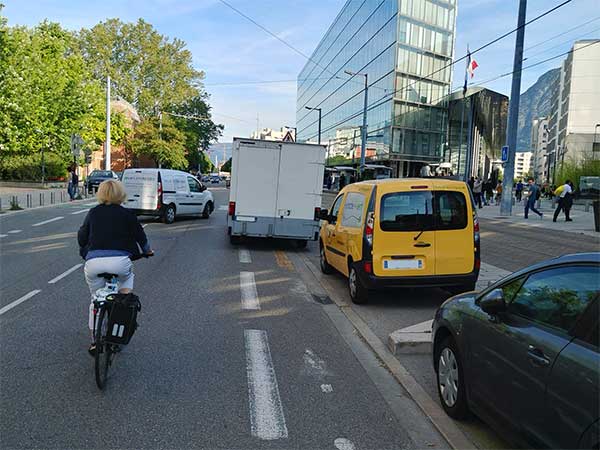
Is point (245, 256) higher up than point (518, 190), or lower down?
lower down

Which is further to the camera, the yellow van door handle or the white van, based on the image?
the white van

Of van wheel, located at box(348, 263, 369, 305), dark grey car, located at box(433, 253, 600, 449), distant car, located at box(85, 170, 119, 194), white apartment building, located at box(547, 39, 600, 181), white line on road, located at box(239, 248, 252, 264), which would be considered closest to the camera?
dark grey car, located at box(433, 253, 600, 449)

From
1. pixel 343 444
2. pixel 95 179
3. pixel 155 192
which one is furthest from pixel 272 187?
pixel 95 179

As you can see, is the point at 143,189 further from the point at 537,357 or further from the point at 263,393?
the point at 537,357

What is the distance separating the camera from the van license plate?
752 centimetres

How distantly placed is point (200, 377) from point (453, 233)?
4.32 metres

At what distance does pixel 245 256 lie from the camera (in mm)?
12406

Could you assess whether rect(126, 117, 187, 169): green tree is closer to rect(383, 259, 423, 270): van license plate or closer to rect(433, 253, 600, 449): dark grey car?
rect(383, 259, 423, 270): van license plate

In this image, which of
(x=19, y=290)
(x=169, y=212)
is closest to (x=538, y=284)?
(x=19, y=290)

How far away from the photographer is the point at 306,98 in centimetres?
10625

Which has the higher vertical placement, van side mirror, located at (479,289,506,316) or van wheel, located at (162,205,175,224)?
van side mirror, located at (479,289,506,316)

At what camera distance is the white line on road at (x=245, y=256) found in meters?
11.8

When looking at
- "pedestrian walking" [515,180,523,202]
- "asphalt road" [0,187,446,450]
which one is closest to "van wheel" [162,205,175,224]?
"asphalt road" [0,187,446,450]

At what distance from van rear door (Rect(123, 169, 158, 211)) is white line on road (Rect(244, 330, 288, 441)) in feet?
43.4
